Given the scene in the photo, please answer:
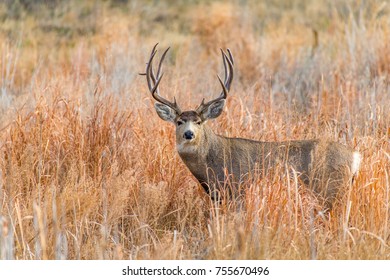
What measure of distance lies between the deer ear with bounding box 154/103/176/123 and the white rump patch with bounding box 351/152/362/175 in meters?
1.58

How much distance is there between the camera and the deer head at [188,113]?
23.1 ft

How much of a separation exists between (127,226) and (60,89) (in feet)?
8.25

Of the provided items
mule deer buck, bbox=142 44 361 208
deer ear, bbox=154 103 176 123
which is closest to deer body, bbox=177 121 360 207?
mule deer buck, bbox=142 44 361 208

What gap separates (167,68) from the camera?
1070 centimetres

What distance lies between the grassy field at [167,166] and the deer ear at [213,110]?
1.76 feet

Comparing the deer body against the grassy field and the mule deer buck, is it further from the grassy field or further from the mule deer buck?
the grassy field

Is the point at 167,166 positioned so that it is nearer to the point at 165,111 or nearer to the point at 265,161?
the point at 165,111

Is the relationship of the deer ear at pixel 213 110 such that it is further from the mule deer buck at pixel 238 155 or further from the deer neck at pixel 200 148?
the deer neck at pixel 200 148

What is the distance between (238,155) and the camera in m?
7.20

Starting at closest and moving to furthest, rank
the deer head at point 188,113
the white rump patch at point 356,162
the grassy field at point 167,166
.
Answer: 1. the grassy field at point 167,166
2. the white rump patch at point 356,162
3. the deer head at point 188,113

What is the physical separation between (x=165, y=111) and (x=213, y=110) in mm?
418

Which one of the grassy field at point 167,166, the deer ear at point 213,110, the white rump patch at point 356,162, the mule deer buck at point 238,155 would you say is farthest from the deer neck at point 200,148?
the white rump patch at point 356,162

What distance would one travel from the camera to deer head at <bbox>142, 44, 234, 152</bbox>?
7.04 m
